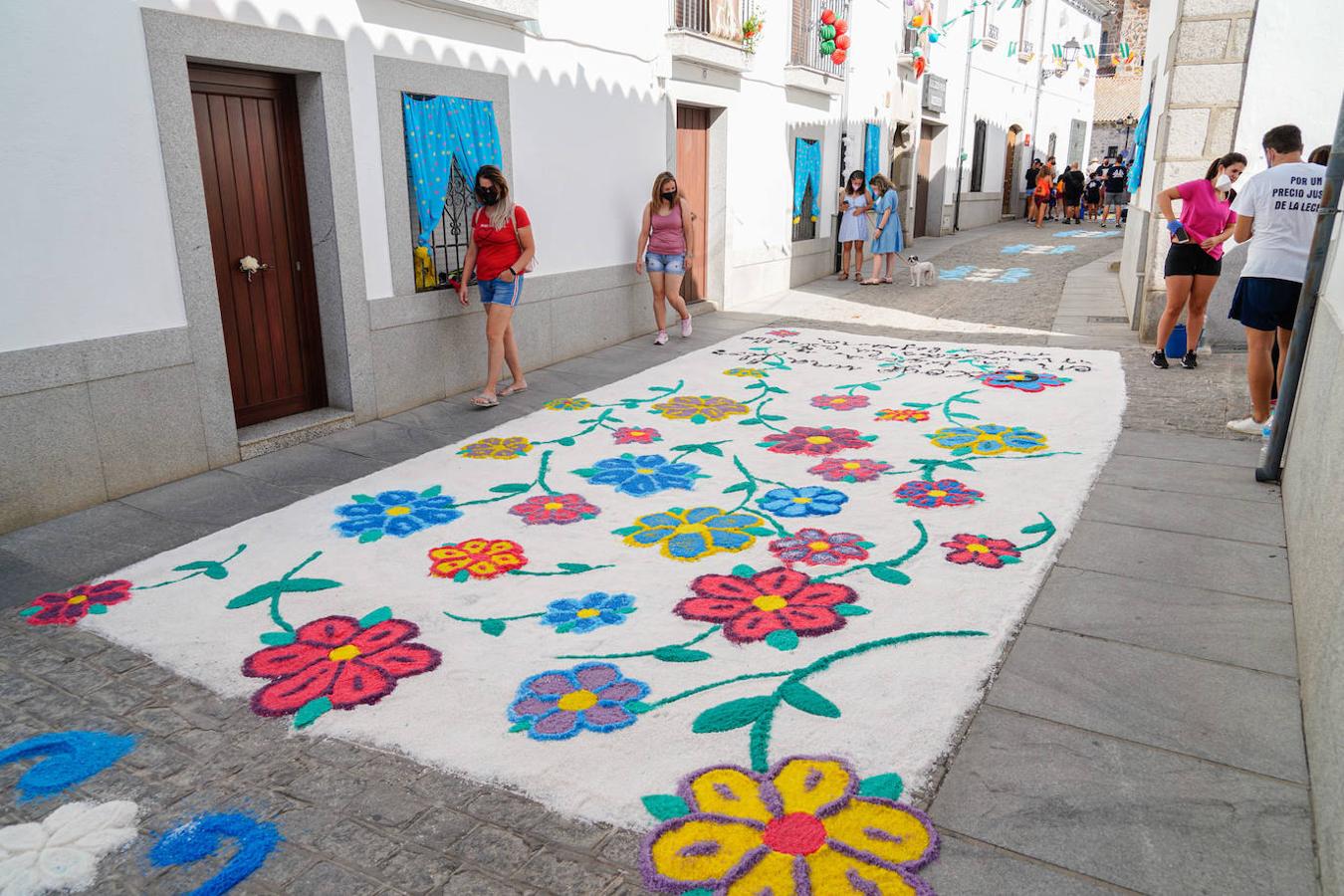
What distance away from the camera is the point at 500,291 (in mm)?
6293

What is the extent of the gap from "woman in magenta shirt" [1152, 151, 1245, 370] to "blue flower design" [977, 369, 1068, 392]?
41.1 inches

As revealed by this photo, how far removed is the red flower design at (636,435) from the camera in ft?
17.8

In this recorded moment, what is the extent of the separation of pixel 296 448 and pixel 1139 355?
21.9 feet

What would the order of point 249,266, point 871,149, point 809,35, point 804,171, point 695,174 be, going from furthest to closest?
point 871,149 < point 804,171 < point 809,35 < point 695,174 < point 249,266

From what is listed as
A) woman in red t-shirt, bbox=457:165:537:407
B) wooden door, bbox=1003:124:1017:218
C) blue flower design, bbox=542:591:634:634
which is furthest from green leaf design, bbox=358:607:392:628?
wooden door, bbox=1003:124:1017:218

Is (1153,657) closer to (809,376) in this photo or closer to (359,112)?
(809,376)

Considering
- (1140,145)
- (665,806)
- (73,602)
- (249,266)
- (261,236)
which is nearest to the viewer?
(665,806)

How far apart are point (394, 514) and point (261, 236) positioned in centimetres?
219

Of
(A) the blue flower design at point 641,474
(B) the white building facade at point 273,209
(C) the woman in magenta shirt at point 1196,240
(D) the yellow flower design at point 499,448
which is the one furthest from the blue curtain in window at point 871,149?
(A) the blue flower design at point 641,474

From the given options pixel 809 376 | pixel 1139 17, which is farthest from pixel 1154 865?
pixel 1139 17

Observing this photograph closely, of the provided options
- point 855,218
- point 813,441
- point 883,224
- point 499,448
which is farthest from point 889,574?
point 855,218

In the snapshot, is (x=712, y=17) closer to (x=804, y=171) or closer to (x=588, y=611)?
(x=804, y=171)

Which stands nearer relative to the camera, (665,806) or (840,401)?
(665,806)

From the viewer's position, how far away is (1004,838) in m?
2.12
